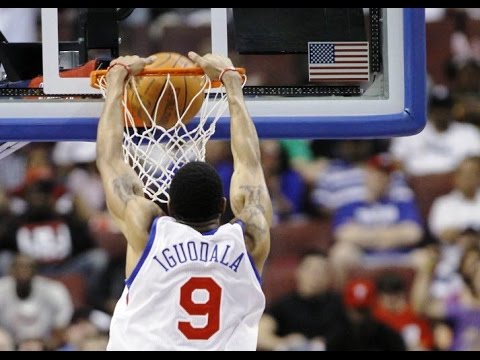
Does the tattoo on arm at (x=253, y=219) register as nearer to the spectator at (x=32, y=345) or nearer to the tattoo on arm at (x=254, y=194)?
the tattoo on arm at (x=254, y=194)

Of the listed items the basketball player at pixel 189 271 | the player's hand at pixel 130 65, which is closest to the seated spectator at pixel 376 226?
the player's hand at pixel 130 65

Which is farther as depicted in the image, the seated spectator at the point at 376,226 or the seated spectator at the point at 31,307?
the seated spectator at the point at 376,226

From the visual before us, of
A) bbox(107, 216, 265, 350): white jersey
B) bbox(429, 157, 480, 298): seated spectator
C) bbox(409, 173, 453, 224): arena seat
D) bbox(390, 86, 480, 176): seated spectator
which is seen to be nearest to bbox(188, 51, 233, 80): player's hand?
bbox(107, 216, 265, 350): white jersey

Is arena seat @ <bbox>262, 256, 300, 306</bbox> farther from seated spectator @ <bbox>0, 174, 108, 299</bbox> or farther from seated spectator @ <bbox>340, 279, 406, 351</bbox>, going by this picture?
seated spectator @ <bbox>0, 174, 108, 299</bbox>

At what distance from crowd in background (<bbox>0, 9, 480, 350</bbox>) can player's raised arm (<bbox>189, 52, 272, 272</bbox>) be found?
2496mm

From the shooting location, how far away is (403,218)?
7.59 m

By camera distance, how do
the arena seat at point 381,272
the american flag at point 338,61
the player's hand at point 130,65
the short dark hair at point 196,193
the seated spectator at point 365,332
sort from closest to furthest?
the short dark hair at point 196,193
the player's hand at point 130,65
the american flag at point 338,61
the seated spectator at point 365,332
the arena seat at point 381,272

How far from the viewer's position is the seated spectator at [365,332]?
6770 mm

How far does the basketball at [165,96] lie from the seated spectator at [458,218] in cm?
357

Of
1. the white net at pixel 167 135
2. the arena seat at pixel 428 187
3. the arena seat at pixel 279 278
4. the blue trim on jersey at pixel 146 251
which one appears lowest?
the arena seat at pixel 279 278

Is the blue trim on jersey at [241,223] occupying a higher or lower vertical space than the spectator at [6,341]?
higher

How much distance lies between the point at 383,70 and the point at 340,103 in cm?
22

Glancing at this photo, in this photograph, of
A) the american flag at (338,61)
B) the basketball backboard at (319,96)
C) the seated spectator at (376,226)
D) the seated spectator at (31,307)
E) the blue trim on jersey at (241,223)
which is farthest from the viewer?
the seated spectator at (376,226)

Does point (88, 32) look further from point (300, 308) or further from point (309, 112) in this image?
point (300, 308)
